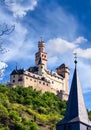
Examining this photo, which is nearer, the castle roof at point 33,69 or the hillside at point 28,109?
the hillside at point 28,109

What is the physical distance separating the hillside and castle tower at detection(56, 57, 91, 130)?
3951cm

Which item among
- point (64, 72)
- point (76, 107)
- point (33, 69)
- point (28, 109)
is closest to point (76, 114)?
point (76, 107)

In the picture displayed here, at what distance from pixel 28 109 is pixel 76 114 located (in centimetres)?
5626

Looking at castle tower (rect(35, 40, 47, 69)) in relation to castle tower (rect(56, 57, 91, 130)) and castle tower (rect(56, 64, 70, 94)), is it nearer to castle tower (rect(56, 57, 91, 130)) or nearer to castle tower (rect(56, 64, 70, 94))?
castle tower (rect(56, 64, 70, 94))

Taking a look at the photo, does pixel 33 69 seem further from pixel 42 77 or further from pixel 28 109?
pixel 28 109

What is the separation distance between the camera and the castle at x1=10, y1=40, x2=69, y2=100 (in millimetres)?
114812

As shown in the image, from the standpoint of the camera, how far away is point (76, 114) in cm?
4550

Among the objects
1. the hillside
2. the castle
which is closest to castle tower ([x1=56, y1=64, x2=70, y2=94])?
the castle

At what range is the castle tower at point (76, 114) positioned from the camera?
4462 centimetres

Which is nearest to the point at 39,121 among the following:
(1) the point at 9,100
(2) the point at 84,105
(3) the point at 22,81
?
(1) the point at 9,100

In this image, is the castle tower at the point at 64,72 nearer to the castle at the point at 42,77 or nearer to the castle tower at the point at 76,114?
the castle at the point at 42,77

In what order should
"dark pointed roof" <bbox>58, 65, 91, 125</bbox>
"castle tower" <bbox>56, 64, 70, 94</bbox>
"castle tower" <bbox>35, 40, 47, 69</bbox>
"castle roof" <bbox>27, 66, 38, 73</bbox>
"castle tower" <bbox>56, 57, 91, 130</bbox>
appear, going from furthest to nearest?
1. "castle tower" <bbox>56, 64, 70, 94</bbox>
2. "castle tower" <bbox>35, 40, 47, 69</bbox>
3. "castle roof" <bbox>27, 66, 38, 73</bbox>
4. "dark pointed roof" <bbox>58, 65, 91, 125</bbox>
5. "castle tower" <bbox>56, 57, 91, 130</bbox>

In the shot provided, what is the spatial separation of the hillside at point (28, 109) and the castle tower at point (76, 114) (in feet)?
130

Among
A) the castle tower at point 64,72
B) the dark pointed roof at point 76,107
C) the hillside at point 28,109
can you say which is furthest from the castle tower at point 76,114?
the castle tower at point 64,72
